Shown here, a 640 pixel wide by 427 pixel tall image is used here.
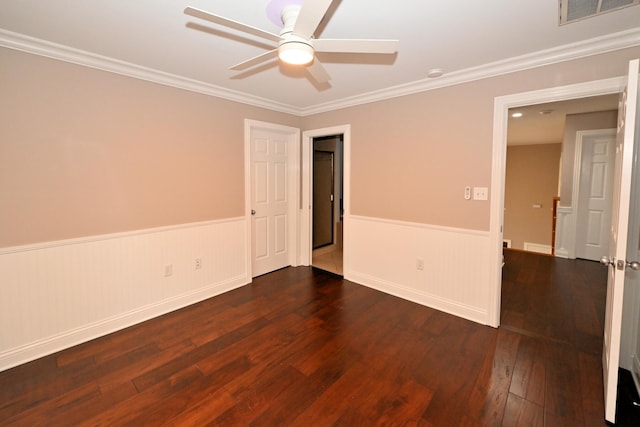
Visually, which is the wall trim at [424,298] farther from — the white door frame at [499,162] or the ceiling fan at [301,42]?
the ceiling fan at [301,42]

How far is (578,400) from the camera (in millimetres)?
1838

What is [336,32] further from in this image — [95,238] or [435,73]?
[95,238]

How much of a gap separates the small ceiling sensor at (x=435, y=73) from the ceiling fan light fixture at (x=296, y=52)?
1555mm

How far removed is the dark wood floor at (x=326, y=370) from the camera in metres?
1.74

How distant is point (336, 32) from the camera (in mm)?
2014

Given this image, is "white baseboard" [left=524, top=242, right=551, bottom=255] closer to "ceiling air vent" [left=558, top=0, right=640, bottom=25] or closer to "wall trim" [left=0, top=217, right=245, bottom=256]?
"ceiling air vent" [left=558, top=0, right=640, bottom=25]

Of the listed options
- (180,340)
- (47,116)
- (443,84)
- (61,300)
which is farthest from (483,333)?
(47,116)

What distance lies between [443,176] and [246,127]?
2.41m

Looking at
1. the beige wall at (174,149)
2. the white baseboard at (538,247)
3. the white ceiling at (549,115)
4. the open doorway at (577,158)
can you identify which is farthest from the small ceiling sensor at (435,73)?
the white baseboard at (538,247)

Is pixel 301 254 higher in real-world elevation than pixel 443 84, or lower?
lower

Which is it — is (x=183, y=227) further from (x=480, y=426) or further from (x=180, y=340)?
(x=480, y=426)

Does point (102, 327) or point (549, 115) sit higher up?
point (549, 115)

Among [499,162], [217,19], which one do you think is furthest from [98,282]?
[499,162]

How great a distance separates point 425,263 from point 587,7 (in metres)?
2.36
